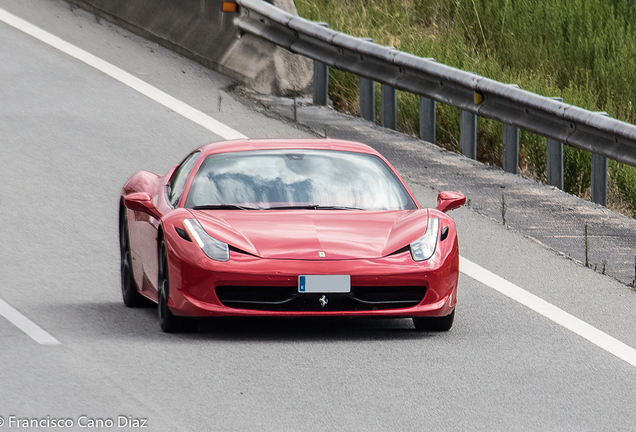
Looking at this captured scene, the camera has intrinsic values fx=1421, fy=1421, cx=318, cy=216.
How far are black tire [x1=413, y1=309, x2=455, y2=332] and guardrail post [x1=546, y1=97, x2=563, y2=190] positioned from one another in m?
4.43

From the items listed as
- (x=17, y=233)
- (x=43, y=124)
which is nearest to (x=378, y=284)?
(x=17, y=233)

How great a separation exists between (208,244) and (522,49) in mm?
9260

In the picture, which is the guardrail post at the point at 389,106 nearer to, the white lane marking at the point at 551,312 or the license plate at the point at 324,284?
the white lane marking at the point at 551,312

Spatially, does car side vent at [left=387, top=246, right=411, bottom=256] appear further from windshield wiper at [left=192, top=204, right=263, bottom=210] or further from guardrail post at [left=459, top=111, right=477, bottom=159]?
guardrail post at [left=459, top=111, right=477, bottom=159]

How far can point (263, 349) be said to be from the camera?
782 cm

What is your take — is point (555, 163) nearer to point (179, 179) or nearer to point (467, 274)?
point (467, 274)

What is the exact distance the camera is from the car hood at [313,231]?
8.07 meters


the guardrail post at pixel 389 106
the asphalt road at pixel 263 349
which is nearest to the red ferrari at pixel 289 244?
the asphalt road at pixel 263 349

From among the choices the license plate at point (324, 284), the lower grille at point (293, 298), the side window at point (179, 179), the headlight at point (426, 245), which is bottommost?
the lower grille at point (293, 298)

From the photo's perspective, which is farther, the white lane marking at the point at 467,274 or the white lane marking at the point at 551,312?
the white lane marking at the point at 467,274

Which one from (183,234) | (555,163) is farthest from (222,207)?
(555,163)

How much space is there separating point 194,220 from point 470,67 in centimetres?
825

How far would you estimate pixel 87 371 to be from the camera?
23.4 feet

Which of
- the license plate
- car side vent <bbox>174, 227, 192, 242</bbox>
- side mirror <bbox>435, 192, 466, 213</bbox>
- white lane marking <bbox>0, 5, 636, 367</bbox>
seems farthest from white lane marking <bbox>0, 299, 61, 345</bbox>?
side mirror <bbox>435, 192, 466, 213</bbox>
